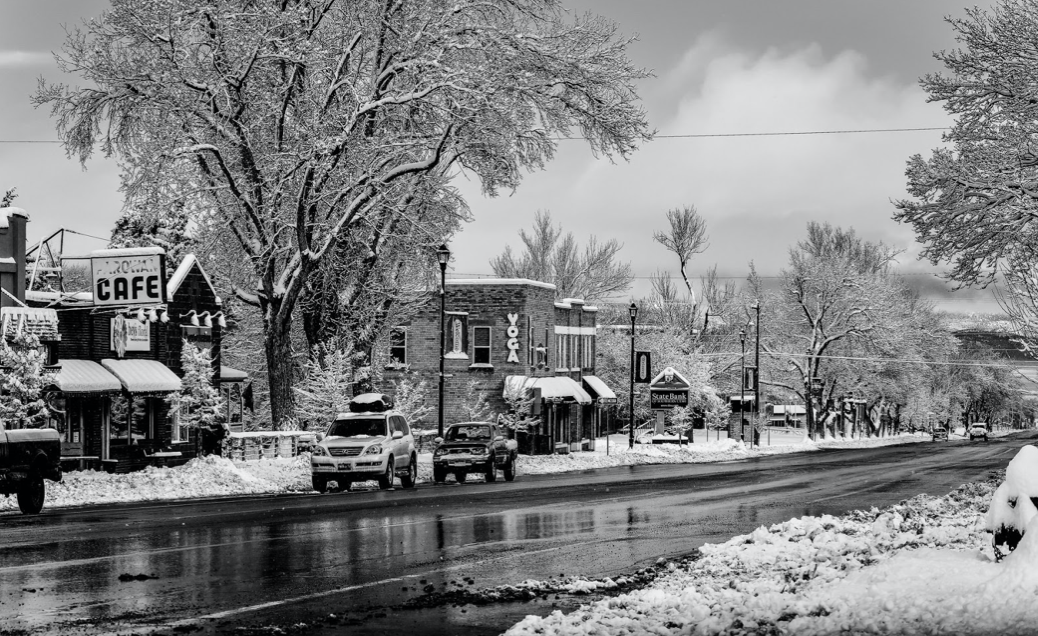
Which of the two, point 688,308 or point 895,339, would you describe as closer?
point 895,339

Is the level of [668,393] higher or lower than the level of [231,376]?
lower

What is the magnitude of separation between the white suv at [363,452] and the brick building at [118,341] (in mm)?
6834

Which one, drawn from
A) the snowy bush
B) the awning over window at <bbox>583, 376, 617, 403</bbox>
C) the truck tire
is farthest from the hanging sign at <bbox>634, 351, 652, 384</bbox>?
the snowy bush

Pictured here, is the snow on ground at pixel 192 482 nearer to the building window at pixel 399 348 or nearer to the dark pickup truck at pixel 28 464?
the dark pickup truck at pixel 28 464

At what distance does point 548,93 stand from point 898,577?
97.7 feet

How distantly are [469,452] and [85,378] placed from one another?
433 inches

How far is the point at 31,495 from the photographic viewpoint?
23062 millimetres

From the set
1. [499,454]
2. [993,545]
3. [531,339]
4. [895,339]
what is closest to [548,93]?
[499,454]

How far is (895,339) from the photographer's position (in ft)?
313

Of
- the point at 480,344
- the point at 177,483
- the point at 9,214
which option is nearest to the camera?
the point at 177,483

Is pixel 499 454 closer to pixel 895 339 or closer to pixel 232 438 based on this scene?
pixel 232 438

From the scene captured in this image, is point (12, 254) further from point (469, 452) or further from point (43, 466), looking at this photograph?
point (43, 466)

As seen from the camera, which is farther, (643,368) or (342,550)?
(643,368)

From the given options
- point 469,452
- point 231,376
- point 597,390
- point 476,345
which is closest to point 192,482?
point 469,452
